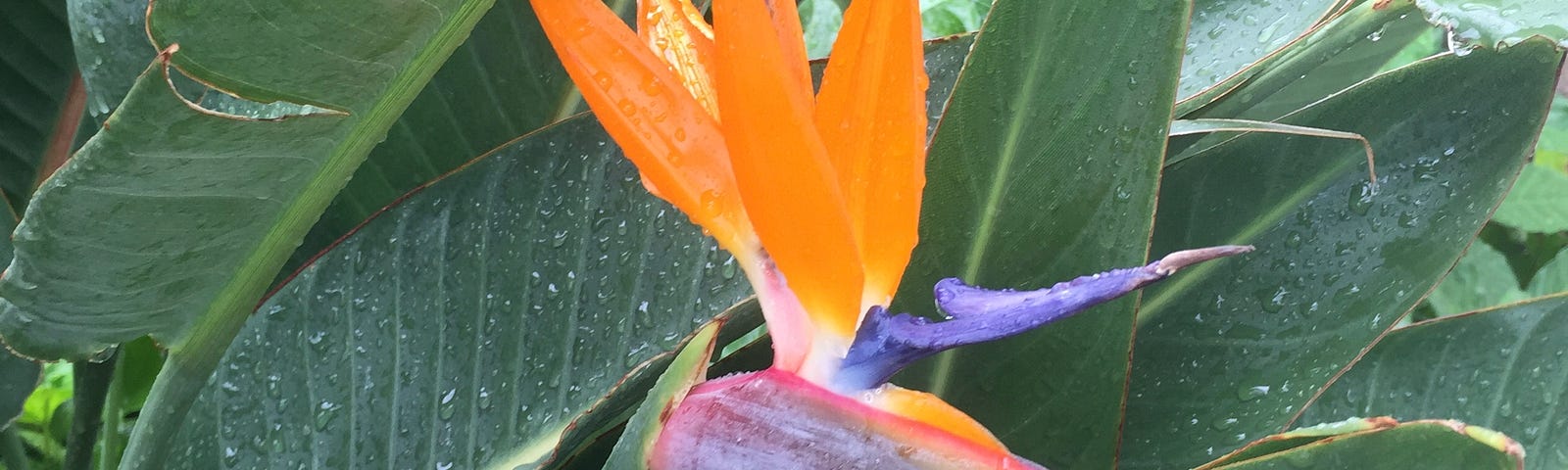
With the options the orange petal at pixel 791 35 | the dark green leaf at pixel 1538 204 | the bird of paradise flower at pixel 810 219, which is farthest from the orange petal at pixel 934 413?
the dark green leaf at pixel 1538 204

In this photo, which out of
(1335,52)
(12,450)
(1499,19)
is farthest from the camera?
(12,450)

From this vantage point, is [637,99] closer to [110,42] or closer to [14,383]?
[110,42]

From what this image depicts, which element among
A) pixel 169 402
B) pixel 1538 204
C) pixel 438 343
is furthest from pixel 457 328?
pixel 1538 204

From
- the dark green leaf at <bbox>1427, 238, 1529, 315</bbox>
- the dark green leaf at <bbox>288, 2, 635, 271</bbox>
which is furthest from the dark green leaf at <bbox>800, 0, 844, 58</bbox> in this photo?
the dark green leaf at <bbox>1427, 238, 1529, 315</bbox>

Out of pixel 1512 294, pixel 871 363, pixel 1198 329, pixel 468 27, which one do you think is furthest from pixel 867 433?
pixel 1512 294

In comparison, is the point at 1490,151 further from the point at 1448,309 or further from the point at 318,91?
the point at 1448,309

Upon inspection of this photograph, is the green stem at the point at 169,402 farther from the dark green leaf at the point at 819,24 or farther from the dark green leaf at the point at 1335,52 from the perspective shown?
the dark green leaf at the point at 819,24
